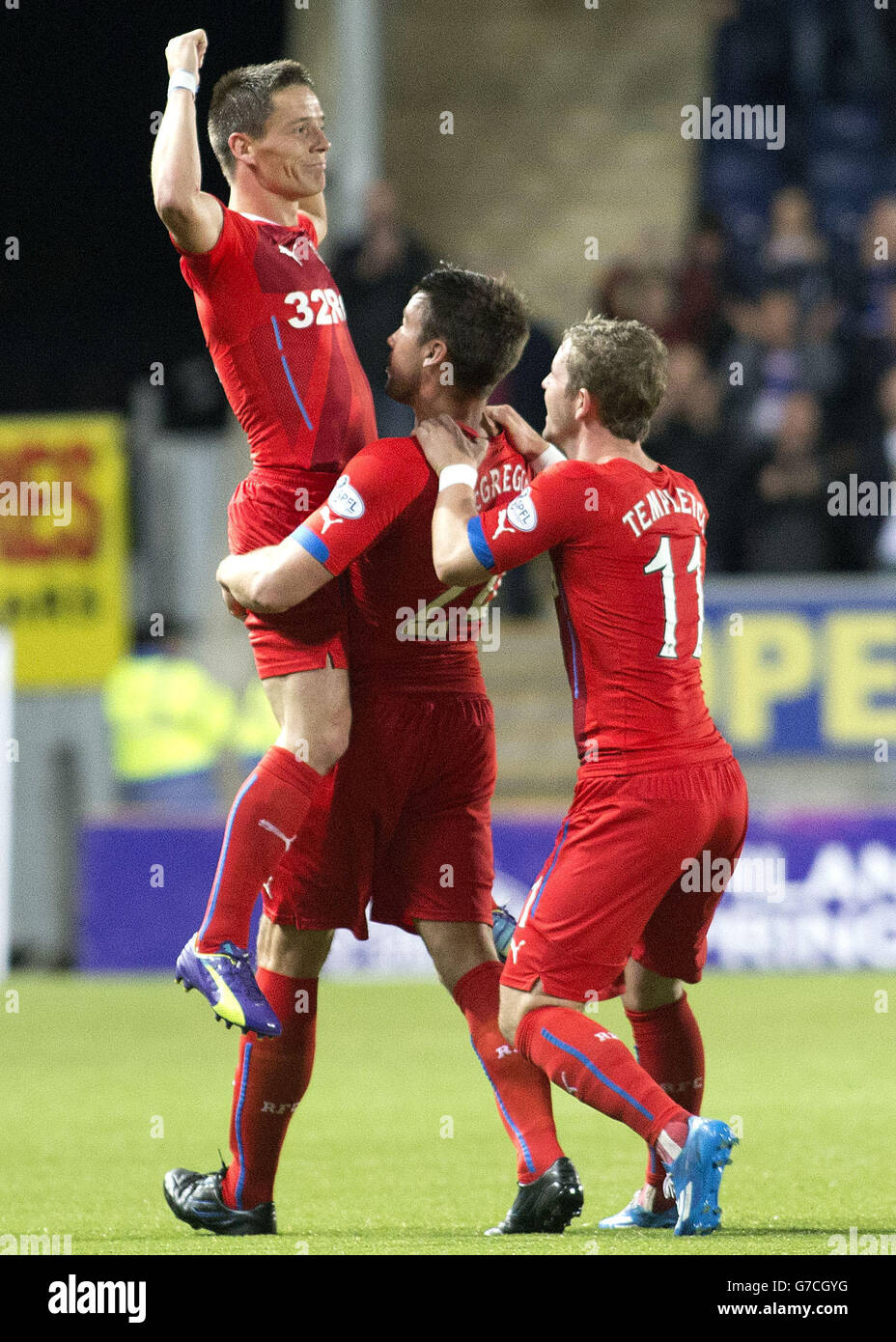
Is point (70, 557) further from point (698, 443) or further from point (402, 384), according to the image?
point (402, 384)

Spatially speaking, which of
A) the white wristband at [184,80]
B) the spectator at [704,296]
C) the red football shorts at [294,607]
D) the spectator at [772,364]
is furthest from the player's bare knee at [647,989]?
the spectator at [704,296]

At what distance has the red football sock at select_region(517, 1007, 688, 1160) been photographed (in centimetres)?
414

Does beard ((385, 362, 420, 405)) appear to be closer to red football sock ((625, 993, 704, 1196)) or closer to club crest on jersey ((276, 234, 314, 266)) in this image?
club crest on jersey ((276, 234, 314, 266))

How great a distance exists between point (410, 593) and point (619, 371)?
0.68m

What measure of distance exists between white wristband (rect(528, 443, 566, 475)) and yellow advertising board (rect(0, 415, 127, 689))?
269 inches

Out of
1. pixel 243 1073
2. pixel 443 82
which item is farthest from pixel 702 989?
pixel 443 82

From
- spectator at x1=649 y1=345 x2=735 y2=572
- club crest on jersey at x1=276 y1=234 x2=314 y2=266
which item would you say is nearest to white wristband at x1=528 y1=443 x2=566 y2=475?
club crest on jersey at x1=276 y1=234 x2=314 y2=266

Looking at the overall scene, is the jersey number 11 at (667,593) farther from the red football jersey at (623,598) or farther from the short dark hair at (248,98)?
the short dark hair at (248,98)

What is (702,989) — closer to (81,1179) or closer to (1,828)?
(1,828)

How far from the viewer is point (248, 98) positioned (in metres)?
4.65

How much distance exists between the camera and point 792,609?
34.8 ft

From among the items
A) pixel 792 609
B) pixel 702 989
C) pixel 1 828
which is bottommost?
pixel 702 989

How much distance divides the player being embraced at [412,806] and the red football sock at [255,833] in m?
0.16

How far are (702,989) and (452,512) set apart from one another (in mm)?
5743
